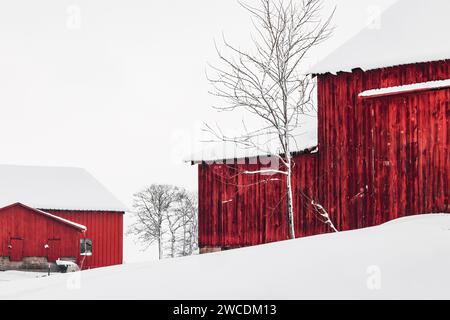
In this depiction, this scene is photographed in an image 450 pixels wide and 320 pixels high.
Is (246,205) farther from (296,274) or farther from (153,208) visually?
(153,208)

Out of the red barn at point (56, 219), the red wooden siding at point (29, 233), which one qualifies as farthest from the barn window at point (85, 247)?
the red wooden siding at point (29, 233)

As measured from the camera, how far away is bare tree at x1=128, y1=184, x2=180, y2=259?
6216 cm

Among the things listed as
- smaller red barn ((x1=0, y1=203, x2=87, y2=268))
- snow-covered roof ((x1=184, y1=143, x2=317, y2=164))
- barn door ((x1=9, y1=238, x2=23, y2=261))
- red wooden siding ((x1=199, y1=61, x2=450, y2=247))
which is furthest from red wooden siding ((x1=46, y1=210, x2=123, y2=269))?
red wooden siding ((x1=199, y1=61, x2=450, y2=247))

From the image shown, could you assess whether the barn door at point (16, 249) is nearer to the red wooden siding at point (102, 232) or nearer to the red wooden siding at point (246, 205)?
the red wooden siding at point (102, 232)

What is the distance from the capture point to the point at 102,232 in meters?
43.3

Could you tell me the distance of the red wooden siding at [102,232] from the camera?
140 ft

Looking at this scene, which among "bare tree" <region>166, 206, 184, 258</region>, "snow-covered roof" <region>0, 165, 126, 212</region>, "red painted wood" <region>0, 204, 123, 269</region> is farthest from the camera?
"bare tree" <region>166, 206, 184, 258</region>

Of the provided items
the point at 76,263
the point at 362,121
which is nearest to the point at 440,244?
the point at 362,121

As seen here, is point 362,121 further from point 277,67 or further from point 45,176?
point 45,176

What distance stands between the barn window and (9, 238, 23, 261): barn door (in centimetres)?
350

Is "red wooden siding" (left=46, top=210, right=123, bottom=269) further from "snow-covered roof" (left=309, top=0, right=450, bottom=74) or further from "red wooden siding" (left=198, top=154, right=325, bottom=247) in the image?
"snow-covered roof" (left=309, top=0, right=450, bottom=74)

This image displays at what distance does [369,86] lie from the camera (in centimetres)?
1806

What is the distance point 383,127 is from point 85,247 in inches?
1068

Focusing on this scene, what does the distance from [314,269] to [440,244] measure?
90.0 inches
